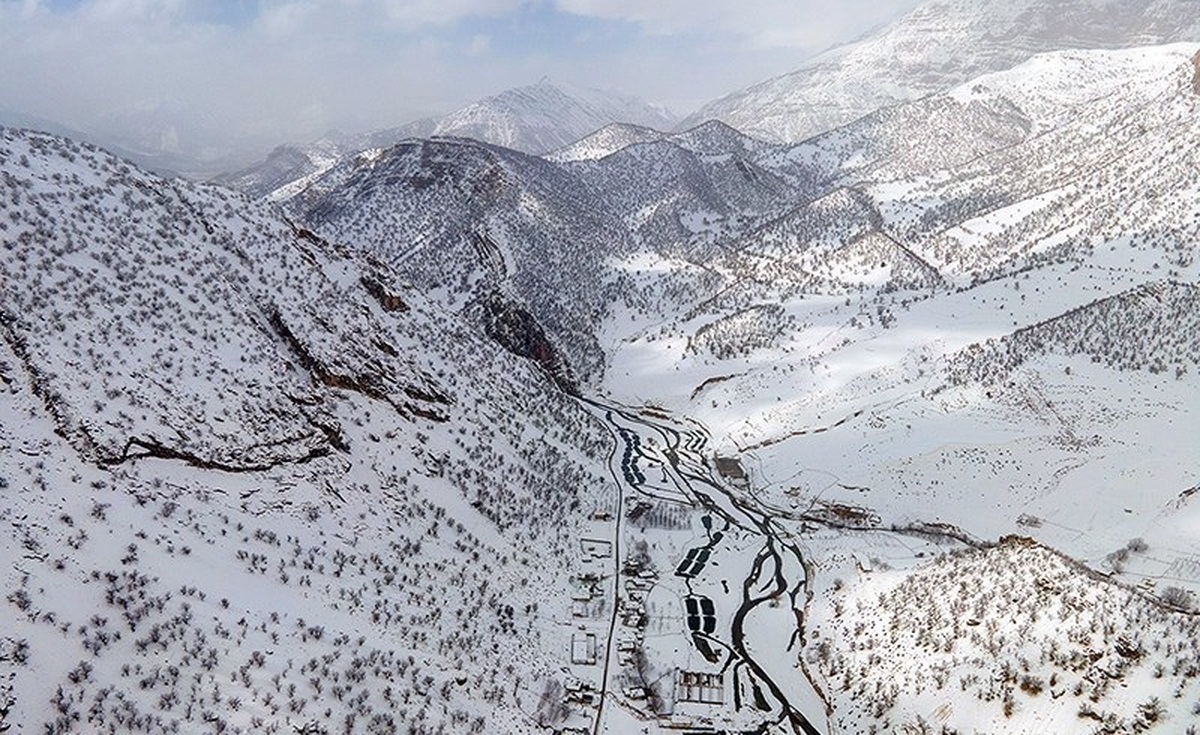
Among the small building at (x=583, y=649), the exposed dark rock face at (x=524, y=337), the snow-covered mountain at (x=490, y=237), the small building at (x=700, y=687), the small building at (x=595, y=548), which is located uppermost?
the snow-covered mountain at (x=490, y=237)

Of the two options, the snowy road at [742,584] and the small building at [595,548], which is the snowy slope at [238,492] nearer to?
the small building at [595,548]

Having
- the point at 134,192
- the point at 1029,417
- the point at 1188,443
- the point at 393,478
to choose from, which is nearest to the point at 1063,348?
the point at 1029,417

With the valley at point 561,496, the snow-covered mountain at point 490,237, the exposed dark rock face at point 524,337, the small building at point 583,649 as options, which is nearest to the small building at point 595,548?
the valley at point 561,496

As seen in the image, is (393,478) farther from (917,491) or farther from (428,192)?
(428,192)

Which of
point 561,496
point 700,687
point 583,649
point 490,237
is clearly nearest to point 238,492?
point 583,649

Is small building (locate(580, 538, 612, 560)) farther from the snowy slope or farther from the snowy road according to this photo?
the snowy road

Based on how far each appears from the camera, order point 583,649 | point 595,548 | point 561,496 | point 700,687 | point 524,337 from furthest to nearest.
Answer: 1. point 524,337
2. point 561,496
3. point 595,548
4. point 583,649
5. point 700,687

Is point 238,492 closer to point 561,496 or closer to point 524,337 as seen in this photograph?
point 561,496

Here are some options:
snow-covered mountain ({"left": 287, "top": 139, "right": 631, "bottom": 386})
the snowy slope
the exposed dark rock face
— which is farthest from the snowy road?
snow-covered mountain ({"left": 287, "top": 139, "right": 631, "bottom": 386})

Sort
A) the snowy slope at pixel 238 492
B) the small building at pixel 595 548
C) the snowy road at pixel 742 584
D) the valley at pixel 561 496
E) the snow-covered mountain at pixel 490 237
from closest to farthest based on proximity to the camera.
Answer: the snowy slope at pixel 238 492 < the valley at pixel 561 496 < the snowy road at pixel 742 584 < the small building at pixel 595 548 < the snow-covered mountain at pixel 490 237
